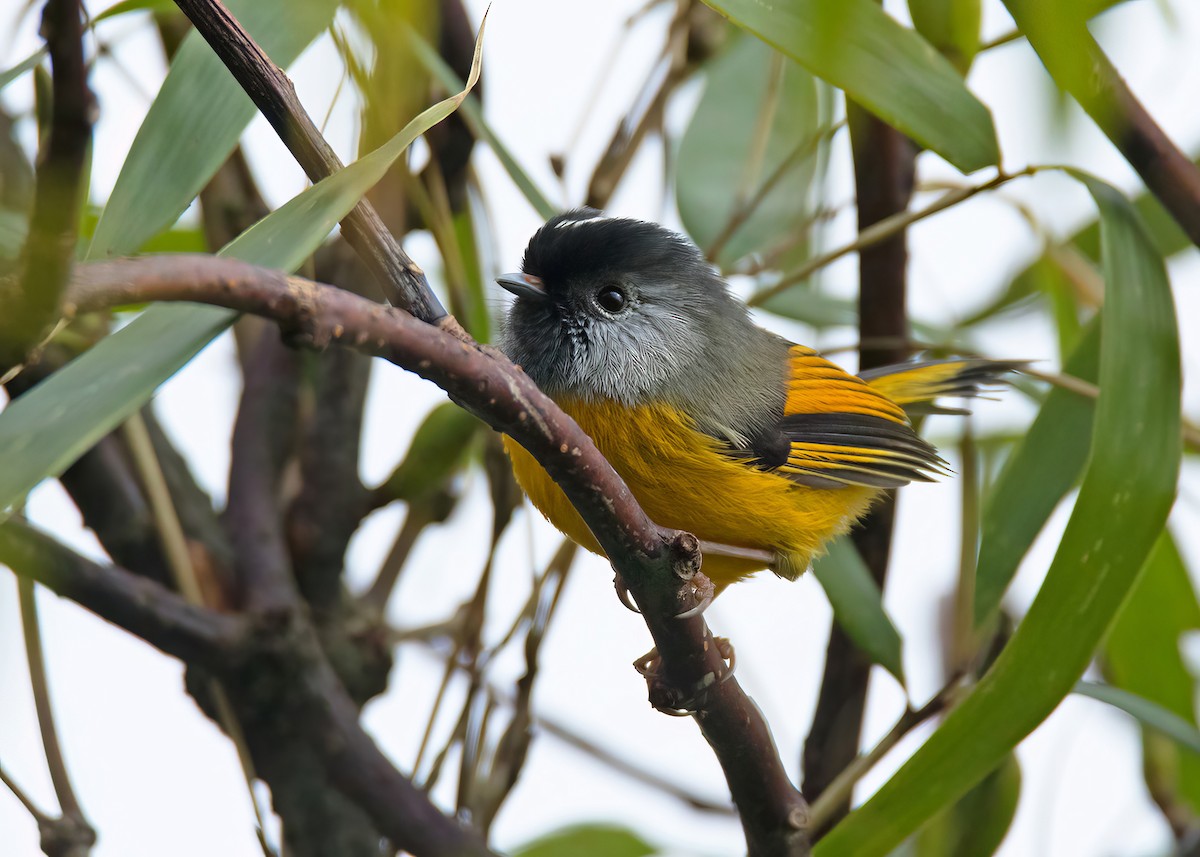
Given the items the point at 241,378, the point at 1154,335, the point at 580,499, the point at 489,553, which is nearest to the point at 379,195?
the point at 241,378

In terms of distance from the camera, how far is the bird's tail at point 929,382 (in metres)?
2.47

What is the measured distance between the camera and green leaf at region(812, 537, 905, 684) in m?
1.82

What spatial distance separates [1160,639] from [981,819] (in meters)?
0.78

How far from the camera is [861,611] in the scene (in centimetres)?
186

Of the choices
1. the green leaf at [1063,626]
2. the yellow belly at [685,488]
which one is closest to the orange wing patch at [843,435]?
the yellow belly at [685,488]

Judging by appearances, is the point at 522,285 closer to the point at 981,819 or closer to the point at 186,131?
the point at 186,131

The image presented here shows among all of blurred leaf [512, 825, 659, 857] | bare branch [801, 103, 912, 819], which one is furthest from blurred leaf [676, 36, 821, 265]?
blurred leaf [512, 825, 659, 857]

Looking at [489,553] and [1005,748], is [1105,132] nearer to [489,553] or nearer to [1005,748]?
[1005,748]

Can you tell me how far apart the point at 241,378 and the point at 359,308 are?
149 cm

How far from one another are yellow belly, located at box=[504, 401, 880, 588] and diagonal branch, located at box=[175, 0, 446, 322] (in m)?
0.77

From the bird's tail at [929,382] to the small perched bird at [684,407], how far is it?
0.30 metres

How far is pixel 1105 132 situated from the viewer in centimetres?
151

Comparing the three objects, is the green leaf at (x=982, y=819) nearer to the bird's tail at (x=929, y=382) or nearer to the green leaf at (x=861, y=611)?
the green leaf at (x=861, y=611)

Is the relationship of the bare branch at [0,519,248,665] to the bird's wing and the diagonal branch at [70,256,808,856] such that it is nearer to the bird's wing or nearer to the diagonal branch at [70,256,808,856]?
the diagonal branch at [70,256,808,856]
